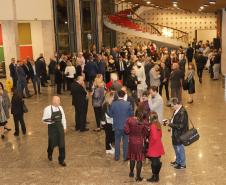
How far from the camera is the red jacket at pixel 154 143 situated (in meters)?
6.90

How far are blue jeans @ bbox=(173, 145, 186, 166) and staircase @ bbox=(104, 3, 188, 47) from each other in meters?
20.9

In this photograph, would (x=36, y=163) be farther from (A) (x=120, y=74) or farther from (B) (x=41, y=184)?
(A) (x=120, y=74)

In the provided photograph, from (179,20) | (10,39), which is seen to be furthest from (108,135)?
(179,20)

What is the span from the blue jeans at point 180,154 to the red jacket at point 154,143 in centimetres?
79

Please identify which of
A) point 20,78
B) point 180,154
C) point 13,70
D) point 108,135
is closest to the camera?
point 180,154

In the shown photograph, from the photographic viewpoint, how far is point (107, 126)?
8.74 meters

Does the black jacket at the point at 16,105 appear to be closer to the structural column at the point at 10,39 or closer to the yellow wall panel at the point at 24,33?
the structural column at the point at 10,39

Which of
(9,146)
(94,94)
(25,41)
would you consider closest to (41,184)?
(9,146)

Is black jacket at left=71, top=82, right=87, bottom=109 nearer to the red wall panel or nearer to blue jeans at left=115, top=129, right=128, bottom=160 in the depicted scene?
blue jeans at left=115, top=129, right=128, bottom=160

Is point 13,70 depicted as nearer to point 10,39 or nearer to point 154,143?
point 10,39

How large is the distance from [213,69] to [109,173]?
41.5 feet

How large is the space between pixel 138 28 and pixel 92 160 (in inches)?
823

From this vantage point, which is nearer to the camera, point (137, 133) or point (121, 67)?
point (137, 133)

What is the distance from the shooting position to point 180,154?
25.3ft
